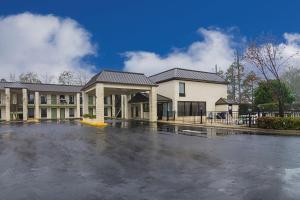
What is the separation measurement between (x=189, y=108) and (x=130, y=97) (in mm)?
11624

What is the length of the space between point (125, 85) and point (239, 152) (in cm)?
2011

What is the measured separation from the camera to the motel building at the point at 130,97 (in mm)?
28531

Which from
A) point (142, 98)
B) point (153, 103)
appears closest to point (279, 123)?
point (153, 103)

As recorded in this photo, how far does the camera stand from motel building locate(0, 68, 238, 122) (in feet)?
93.6

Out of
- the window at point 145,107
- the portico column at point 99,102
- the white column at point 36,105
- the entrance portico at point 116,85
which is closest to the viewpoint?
the portico column at point 99,102

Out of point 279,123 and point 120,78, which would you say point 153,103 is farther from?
point 279,123

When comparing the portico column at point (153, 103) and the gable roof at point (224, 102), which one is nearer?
the portico column at point (153, 103)

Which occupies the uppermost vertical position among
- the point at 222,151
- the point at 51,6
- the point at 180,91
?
the point at 51,6

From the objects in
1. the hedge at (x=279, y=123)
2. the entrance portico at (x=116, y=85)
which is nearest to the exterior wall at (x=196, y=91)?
the entrance portico at (x=116, y=85)

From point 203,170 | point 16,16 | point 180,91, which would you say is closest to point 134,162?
point 203,170

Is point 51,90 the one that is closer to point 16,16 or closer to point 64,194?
point 16,16

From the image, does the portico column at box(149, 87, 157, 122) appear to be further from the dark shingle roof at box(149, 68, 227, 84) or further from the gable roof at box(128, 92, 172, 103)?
the dark shingle roof at box(149, 68, 227, 84)

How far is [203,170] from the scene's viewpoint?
20.7ft

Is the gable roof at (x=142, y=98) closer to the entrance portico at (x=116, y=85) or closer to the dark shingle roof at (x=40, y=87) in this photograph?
the entrance portico at (x=116, y=85)
